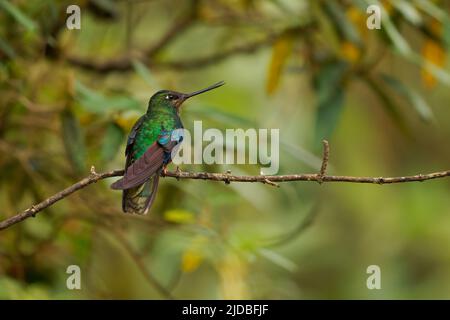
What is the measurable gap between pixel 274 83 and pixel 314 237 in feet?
6.39

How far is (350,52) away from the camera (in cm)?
359

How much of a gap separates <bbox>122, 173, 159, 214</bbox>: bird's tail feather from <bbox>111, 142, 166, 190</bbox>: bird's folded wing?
40mm

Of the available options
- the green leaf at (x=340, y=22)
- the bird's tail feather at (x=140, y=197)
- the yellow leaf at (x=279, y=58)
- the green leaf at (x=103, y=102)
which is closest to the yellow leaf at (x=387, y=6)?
the green leaf at (x=340, y=22)

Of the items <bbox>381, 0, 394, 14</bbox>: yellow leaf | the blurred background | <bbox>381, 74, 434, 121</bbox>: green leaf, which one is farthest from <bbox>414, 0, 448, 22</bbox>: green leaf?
<bbox>381, 74, 434, 121</bbox>: green leaf

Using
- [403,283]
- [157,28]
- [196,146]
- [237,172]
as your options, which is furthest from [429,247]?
[196,146]

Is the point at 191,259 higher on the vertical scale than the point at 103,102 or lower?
lower

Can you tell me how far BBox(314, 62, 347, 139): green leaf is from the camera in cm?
325

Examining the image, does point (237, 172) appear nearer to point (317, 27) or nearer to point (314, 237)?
point (317, 27)

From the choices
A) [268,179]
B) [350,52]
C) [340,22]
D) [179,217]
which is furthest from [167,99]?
[350,52]

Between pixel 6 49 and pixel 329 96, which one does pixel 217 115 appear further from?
pixel 6 49

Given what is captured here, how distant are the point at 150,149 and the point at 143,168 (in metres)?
0.14

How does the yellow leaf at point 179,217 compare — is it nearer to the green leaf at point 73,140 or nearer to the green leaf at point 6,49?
the green leaf at point 73,140

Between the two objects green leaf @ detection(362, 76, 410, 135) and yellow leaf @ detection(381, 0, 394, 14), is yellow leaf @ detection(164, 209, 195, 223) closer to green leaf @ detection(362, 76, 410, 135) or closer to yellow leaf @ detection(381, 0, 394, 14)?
green leaf @ detection(362, 76, 410, 135)

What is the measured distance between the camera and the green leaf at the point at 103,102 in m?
2.80
